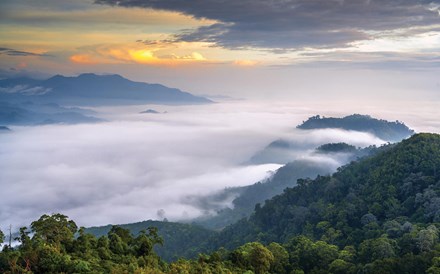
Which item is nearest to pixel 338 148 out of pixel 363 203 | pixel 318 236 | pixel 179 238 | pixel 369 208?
pixel 179 238

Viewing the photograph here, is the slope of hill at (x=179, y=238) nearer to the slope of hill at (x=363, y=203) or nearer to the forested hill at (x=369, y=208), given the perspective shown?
the forested hill at (x=369, y=208)

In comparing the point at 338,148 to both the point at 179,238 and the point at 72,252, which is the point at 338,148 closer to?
the point at 179,238

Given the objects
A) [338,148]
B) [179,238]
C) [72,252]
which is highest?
[72,252]

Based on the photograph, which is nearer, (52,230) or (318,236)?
(52,230)

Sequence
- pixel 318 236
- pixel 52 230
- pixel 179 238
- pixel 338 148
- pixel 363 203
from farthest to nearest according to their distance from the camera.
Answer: pixel 338 148 → pixel 179 238 → pixel 363 203 → pixel 318 236 → pixel 52 230

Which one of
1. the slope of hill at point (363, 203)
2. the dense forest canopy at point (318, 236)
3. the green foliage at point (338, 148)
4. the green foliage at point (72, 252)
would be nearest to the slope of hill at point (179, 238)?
the dense forest canopy at point (318, 236)

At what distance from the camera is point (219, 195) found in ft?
597

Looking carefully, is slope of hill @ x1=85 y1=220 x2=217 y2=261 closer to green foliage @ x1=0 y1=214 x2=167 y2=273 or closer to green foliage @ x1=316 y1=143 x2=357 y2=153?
green foliage @ x1=0 y1=214 x2=167 y2=273

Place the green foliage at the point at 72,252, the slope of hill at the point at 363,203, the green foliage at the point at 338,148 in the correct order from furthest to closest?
the green foliage at the point at 338,148, the slope of hill at the point at 363,203, the green foliage at the point at 72,252

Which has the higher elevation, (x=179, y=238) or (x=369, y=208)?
(x=369, y=208)

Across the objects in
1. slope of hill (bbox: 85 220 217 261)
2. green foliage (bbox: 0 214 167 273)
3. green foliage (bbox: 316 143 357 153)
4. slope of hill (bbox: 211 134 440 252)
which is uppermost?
green foliage (bbox: 0 214 167 273)

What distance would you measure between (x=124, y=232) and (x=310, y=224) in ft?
116

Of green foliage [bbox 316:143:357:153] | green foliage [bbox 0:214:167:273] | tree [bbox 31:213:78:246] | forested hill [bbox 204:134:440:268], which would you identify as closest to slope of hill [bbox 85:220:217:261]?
forested hill [bbox 204:134:440:268]

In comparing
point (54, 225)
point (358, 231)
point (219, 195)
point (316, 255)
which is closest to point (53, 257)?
point (54, 225)
